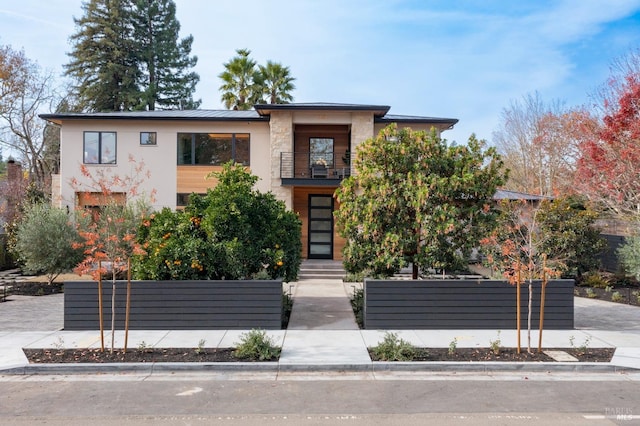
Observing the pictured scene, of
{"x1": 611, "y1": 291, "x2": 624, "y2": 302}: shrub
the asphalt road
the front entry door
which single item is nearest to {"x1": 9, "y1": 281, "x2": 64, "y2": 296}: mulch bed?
the asphalt road

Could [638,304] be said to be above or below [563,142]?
below

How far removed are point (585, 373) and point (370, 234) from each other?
4.63m

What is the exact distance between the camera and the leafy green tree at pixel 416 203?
31.4 ft

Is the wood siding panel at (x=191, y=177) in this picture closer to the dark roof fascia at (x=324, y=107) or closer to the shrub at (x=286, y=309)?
the dark roof fascia at (x=324, y=107)

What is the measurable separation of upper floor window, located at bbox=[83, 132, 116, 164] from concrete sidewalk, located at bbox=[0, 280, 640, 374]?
860 cm

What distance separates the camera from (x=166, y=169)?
18.8 metres

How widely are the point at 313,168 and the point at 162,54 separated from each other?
24.0m

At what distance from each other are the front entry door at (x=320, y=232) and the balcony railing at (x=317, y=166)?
3.68 feet

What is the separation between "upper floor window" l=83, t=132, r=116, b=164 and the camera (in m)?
18.7

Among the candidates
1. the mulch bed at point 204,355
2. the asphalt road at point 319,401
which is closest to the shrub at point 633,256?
the mulch bed at point 204,355

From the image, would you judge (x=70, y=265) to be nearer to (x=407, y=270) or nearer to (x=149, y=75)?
(x=407, y=270)

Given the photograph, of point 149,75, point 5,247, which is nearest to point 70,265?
point 5,247

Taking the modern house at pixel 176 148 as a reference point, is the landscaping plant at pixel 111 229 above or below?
below

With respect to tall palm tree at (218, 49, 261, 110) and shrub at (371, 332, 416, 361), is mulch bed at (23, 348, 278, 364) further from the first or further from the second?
tall palm tree at (218, 49, 261, 110)
